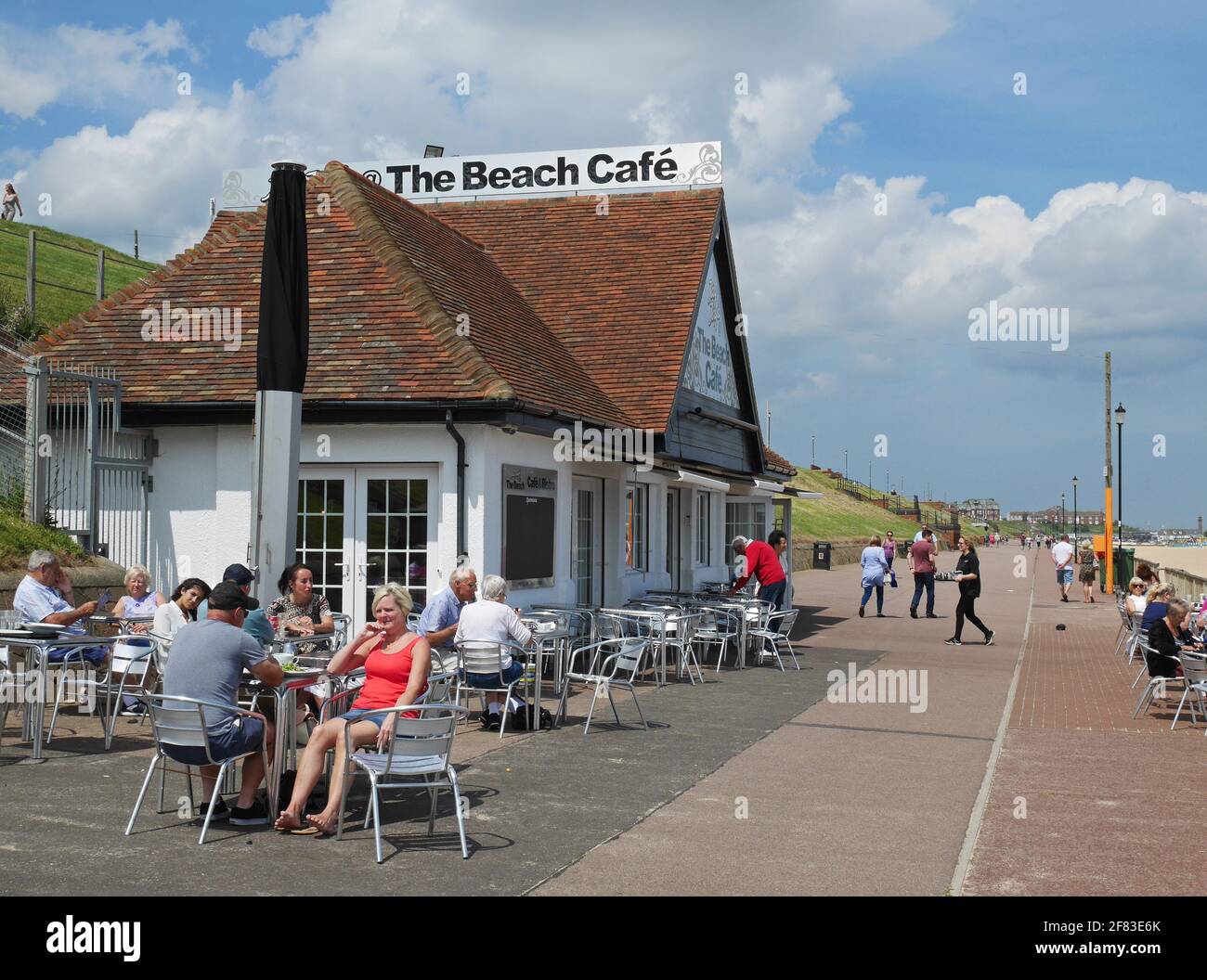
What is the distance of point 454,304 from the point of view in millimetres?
16562

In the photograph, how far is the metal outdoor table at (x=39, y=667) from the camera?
29.8ft

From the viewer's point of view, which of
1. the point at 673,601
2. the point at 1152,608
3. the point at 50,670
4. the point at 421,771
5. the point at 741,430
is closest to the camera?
the point at 421,771

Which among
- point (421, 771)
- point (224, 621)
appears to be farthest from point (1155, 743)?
point (224, 621)

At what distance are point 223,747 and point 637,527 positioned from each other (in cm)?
1376

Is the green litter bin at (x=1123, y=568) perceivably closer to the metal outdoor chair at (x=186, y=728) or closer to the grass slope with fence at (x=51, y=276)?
the grass slope with fence at (x=51, y=276)

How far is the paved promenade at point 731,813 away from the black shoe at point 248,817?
12 centimetres

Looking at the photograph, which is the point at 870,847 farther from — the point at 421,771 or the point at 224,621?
the point at 224,621

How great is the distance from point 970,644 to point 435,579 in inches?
396

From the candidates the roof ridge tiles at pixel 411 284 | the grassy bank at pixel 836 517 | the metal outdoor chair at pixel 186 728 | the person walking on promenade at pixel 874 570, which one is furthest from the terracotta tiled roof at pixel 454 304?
the grassy bank at pixel 836 517

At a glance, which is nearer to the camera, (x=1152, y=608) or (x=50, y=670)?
(x=50, y=670)

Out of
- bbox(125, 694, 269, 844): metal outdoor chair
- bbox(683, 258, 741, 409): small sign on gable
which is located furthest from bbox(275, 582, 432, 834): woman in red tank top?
bbox(683, 258, 741, 409): small sign on gable

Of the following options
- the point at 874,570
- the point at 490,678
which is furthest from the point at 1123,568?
the point at 490,678

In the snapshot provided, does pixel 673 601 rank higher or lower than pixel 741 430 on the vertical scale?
lower

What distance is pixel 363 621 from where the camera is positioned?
14.5 metres
